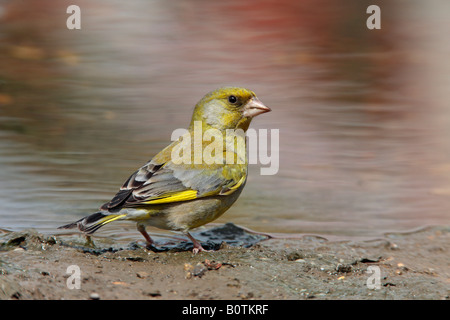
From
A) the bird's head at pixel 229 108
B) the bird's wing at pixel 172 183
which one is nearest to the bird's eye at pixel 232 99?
the bird's head at pixel 229 108

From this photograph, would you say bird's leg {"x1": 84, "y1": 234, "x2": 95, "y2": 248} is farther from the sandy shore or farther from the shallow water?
the shallow water

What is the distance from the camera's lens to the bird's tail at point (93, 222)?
13.1 feet

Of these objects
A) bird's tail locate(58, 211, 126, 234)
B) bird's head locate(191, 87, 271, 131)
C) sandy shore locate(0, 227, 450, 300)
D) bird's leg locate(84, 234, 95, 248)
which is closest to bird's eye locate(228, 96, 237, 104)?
bird's head locate(191, 87, 271, 131)

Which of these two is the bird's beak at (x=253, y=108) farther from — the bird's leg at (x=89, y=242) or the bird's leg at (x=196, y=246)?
the bird's leg at (x=89, y=242)

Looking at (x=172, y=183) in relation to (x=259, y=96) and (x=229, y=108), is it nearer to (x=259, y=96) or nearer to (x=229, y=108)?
(x=229, y=108)

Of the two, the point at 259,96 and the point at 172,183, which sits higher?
the point at 259,96

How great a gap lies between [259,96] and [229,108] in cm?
530

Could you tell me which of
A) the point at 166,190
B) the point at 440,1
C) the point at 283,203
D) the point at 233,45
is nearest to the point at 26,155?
the point at 283,203

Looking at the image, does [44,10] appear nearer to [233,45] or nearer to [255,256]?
[233,45]

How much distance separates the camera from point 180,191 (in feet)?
13.8

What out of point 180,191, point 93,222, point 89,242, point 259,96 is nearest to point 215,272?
point 180,191

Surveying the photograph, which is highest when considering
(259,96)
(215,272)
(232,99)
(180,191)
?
(232,99)

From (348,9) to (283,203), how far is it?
9.67 meters

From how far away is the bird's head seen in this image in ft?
15.6
